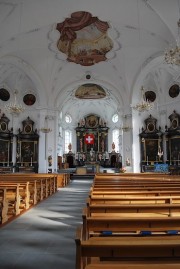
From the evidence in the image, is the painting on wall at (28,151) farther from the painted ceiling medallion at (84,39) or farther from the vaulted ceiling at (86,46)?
the painted ceiling medallion at (84,39)

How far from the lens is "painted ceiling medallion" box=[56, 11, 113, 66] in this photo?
18.2 metres

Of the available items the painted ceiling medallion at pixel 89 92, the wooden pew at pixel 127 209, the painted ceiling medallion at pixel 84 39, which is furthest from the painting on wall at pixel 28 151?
the wooden pew at pixel 127 209

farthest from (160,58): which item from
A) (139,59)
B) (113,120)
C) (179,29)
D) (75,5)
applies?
(113,120)

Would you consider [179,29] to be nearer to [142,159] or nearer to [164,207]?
[142,159]

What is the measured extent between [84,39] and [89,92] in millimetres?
11373

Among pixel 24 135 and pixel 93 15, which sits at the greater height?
pixel 93 15

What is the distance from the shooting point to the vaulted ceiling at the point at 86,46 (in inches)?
625

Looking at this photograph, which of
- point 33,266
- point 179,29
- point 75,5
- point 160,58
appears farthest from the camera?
point 160,58

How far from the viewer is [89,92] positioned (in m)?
31.9

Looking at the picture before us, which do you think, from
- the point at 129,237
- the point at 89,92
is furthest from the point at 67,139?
the point at 129,237

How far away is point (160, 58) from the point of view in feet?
66.9

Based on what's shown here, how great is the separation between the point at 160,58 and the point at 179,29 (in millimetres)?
5600

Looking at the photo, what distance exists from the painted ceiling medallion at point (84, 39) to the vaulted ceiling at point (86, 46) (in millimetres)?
230

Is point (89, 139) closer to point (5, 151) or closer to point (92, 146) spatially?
point (92, 146)
